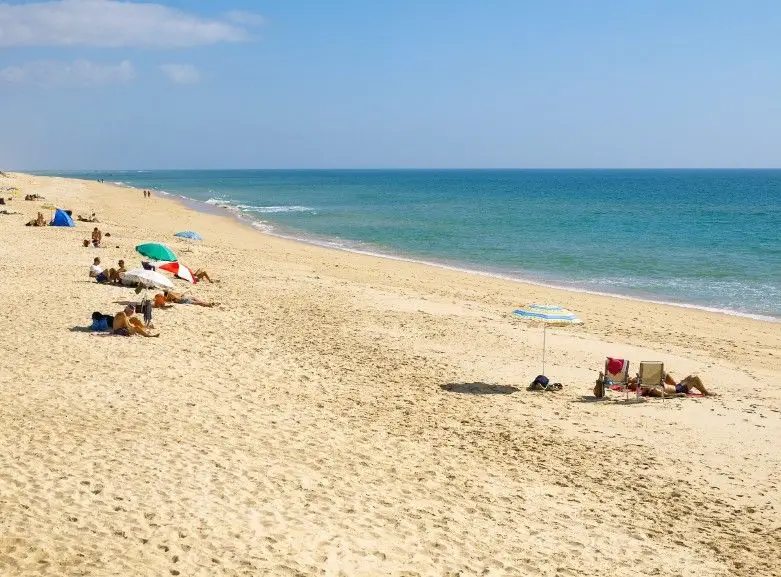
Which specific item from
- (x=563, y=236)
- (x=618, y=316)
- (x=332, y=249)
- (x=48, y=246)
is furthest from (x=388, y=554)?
(x=563, y=236)

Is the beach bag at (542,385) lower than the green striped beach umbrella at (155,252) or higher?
lower

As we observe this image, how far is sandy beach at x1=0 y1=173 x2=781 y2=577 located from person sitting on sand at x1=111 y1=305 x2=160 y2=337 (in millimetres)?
205

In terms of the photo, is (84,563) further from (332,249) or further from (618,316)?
(332,249)

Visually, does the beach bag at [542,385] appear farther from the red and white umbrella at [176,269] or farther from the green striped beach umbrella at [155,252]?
the green striped beach umbrella at [155,252]

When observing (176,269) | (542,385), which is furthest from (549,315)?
(176,269)

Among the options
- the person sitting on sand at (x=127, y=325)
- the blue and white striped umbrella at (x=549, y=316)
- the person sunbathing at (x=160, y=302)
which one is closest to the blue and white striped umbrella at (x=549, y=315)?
the blue and white striped umbrella at (x=549, y=316)

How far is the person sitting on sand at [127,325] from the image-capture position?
1510 centimetres

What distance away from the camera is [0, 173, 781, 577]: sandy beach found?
765 cm

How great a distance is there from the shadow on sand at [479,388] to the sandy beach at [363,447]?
0.06m

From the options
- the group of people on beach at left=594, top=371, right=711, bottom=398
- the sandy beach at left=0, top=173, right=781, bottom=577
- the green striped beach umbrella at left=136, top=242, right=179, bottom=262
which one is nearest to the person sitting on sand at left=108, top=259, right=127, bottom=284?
the sandy beach at left=0, top=173, right=781, bottom=577

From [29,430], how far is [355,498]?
4.39 meters

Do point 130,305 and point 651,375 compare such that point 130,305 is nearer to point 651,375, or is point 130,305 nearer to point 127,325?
point 127,325

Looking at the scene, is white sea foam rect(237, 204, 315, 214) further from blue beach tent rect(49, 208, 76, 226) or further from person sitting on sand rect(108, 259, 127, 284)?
person sitting on sand rect(108, 259, 127, 284)

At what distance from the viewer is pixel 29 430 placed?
32.8 feet
